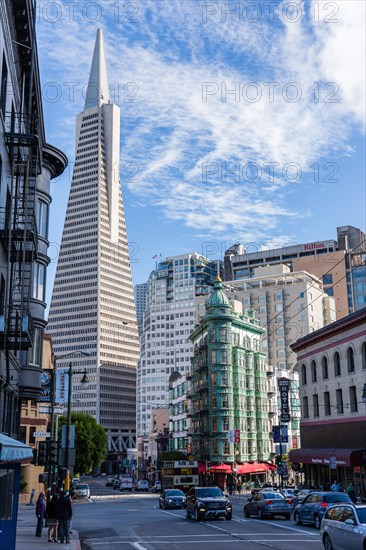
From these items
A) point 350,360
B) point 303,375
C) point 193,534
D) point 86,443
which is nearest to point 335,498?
point 193,534

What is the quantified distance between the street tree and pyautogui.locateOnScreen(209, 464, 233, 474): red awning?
1946cm

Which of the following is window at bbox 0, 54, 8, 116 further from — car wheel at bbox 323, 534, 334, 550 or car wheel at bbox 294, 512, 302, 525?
car wheel at bbox 294, 512, 302, 525

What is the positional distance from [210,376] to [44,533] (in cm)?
5877

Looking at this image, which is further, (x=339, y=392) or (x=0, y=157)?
(x=339, y=392)

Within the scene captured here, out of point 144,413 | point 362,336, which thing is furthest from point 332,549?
point 144,413

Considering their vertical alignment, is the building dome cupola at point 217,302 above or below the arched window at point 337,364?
above

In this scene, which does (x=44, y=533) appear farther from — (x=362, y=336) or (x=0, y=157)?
(x=362, y=336)

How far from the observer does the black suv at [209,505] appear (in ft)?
113

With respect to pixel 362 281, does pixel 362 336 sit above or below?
below

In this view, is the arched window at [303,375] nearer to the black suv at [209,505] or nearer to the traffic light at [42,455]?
the black suv at [209,505]

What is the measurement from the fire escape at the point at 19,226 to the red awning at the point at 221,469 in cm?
5971

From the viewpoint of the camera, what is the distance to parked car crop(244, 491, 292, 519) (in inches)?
1384

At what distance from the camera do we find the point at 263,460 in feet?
297

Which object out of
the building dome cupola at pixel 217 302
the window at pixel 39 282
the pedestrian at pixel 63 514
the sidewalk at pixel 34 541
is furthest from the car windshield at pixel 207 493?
the building dome cupola at pixel 217 302
